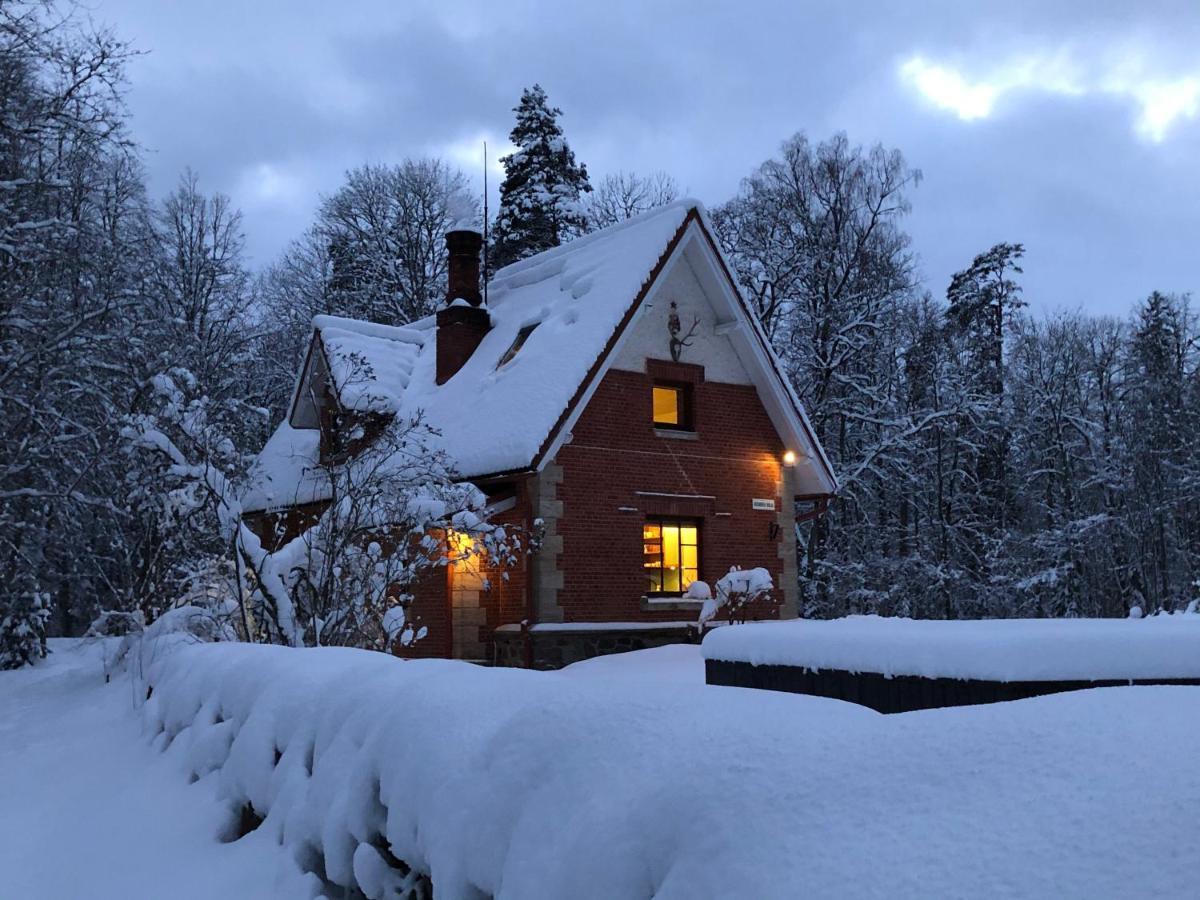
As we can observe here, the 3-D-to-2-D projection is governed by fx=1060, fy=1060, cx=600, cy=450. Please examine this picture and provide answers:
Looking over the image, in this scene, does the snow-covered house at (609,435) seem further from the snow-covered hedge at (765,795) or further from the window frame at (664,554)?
the snow-covered hedge at (765,795)

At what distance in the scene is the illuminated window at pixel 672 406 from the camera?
17672 mm

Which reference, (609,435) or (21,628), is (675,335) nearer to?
(609,435)

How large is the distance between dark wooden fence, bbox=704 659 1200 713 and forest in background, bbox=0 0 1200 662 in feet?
31.0

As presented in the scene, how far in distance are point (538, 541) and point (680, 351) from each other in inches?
179

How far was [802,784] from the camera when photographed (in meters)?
1.83

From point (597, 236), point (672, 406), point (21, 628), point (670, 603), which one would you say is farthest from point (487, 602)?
point (21, 628)

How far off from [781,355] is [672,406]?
12053mm

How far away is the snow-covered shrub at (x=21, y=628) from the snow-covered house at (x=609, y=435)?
4.96 metres

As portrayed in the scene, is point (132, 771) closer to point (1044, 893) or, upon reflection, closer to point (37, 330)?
point (1044, 893)

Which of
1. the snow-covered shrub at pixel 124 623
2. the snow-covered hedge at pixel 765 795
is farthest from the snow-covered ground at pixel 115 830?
the snow-covered shrub at pixel 124 623

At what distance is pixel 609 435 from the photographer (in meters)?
16.4

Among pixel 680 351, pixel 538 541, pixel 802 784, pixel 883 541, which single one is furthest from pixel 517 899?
pixel 883 541

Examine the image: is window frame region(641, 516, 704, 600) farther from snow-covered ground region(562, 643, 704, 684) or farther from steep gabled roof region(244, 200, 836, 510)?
steep gabled roof region(244, 200, 836, 510)

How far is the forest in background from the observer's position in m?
17.5
